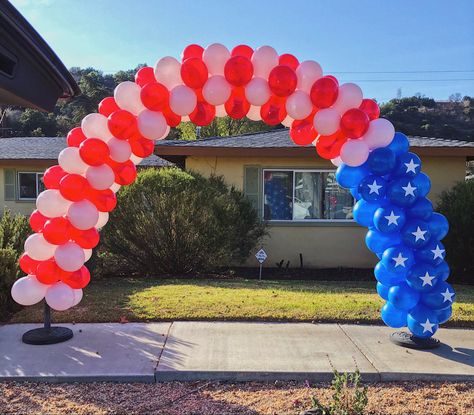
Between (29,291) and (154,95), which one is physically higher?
(154,95)

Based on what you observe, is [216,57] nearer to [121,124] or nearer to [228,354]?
[121,124]

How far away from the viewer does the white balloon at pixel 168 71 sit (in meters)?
5.07

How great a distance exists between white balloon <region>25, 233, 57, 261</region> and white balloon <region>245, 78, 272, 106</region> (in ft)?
8.46

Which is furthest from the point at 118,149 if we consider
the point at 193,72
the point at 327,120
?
the point at 327,120

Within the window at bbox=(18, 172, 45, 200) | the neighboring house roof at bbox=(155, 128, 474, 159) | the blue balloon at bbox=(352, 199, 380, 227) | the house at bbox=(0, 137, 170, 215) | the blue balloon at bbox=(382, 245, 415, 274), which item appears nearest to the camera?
the blue balloon at bbox=(382, 245, 415, 274)

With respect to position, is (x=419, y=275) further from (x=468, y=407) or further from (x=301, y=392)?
(x=301, y=392)

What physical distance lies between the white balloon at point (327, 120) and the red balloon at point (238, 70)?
33.0 inches

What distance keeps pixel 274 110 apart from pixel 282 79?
1.39ft

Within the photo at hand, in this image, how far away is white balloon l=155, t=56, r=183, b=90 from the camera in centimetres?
507

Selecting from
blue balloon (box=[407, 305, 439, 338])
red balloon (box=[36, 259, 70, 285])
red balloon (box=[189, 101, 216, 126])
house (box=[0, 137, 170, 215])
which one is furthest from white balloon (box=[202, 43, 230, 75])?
house (box=[0, 137, 170, 215])

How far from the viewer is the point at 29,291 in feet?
16.5

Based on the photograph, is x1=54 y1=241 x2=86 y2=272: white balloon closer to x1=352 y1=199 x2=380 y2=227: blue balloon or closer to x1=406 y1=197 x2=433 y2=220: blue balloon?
x1=352 y1=199 x2=380 y2=227: blue balloon

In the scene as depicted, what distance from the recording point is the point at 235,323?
616 centimetres

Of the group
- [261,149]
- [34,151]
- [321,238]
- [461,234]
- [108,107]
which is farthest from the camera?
[34,151]
